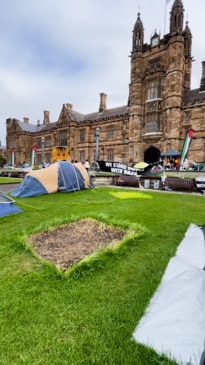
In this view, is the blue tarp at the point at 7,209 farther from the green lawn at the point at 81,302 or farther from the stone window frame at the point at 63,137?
the stone window frame at the point at 63,137

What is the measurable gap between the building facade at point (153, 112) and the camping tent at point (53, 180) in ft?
69.3

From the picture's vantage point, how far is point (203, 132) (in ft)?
93.4

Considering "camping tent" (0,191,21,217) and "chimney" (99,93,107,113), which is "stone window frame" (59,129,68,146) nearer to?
"chimney" (99,93,107,113)

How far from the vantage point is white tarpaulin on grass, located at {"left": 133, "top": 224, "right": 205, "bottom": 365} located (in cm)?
186

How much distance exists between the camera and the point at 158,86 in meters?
31.7

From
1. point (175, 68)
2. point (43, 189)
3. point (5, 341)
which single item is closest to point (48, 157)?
point (175, 68)

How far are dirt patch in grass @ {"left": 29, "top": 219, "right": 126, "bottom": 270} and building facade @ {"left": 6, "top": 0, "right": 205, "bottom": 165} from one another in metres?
26.6

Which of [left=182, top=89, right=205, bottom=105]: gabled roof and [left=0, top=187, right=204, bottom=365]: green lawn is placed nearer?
[left=0, top=187, right=204, bottom=365]: green lawn

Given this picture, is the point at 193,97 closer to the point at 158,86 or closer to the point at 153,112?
the point at 158,86

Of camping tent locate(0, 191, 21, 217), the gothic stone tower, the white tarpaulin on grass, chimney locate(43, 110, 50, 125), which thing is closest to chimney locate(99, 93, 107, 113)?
the gothic stone tower

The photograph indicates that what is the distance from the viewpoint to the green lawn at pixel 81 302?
185 cm

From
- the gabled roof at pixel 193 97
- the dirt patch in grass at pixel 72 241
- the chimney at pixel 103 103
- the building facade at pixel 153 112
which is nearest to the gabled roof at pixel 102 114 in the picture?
the building facade at pixel 153 112

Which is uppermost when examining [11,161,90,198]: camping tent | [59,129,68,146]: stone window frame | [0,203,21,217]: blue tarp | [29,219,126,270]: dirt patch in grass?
[59,129,68,146]: stone window frame

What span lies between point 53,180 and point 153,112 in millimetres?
25335
